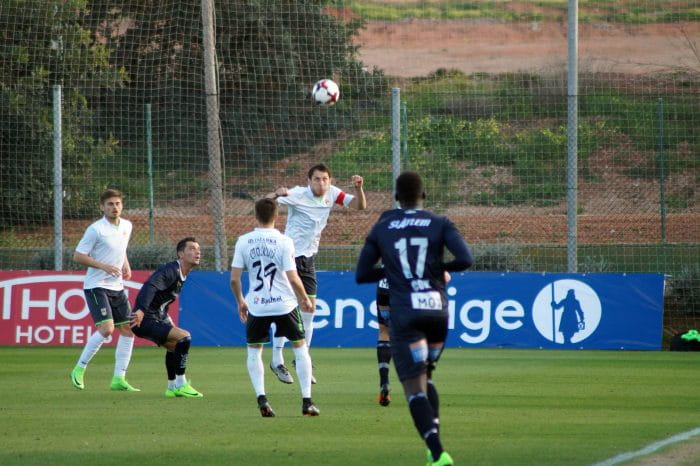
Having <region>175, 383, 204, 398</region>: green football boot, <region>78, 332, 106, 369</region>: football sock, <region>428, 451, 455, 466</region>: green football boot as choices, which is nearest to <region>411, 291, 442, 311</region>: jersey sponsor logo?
<region>428, 451, 455, 466</region>: green football boot

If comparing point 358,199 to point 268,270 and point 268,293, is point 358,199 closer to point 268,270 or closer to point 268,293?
point 268,270

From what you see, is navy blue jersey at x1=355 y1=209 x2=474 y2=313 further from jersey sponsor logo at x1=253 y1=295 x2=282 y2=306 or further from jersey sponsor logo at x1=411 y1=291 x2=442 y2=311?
jersey sponsor logo at x1=253 y1=295 x2=282 y2=306

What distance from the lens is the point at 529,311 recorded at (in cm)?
1809

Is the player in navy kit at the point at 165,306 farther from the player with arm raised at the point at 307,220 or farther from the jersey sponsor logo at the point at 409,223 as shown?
the jersey sponsor logo at the point at 409,223

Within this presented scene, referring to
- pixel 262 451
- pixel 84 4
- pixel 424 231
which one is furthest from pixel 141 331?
pixel 84 4

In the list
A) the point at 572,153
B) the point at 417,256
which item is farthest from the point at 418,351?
the point at 572,153

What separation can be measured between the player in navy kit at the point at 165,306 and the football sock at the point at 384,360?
7.29 feet

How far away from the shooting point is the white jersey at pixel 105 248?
13.0 meters

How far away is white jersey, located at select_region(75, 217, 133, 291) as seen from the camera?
42.7ft

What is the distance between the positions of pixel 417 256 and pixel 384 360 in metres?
3.99

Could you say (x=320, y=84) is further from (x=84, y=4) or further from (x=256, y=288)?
(x=84, y=4)

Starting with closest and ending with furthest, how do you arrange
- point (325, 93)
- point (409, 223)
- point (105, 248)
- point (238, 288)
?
1. point (409, 223)
2. point (238, 288)
3. point (105, 248)
4. point (325, 93)

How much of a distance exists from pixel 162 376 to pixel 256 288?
4.65m

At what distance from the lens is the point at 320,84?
16.3 meters
